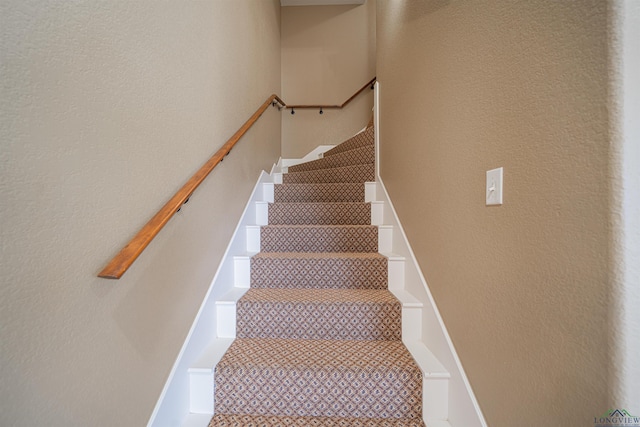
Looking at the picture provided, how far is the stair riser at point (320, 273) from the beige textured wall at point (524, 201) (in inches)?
17.9

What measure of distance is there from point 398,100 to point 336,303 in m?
1.27

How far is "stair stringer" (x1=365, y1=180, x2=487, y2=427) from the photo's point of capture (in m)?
0.99

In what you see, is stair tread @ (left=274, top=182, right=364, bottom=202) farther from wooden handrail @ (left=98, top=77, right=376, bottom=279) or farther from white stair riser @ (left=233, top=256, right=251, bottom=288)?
wooden handrail @ (left=98, top=77, right=376, bottom=279)

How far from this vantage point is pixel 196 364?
47.9 inches

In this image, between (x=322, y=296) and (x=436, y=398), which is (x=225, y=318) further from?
(x=436, y=398)

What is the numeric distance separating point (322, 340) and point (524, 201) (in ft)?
3.60

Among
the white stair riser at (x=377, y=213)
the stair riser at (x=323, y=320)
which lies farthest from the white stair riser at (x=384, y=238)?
the stair riser at (x=323, y=320)

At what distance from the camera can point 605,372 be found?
0.53 m

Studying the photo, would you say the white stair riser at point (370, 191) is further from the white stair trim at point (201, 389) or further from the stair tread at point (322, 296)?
the white stair trim at point (201, 389)

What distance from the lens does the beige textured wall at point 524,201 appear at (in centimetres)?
56

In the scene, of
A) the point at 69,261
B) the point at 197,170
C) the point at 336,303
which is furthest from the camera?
the point at 336,303

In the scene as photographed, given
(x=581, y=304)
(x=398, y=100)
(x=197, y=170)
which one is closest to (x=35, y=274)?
(x=197, y=170)

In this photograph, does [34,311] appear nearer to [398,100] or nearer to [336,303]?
[336,303]

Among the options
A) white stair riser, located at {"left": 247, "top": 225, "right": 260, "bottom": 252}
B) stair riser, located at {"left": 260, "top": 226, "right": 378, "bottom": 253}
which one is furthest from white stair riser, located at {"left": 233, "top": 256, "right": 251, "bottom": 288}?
stair riser, located at {"left": 260, "top": 226, "right": 378, "bottom": 253}
